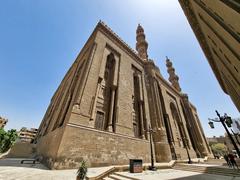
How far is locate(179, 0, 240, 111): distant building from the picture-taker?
416 centimetres

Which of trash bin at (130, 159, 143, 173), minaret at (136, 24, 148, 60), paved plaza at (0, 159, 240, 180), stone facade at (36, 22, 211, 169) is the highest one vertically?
minaret at (136, 24, 148, 60)

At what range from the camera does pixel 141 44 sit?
29.1 m

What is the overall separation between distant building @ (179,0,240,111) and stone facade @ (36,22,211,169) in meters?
8.83

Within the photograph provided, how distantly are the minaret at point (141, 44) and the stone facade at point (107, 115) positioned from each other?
5627mm

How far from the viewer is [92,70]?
12.0 meters

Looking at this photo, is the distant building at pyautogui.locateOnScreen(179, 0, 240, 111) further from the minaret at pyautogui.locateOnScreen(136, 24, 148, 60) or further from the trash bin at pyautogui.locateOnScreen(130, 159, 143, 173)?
the minaret at pyautogui.locateOnScreen(136, 24, 148, 60)

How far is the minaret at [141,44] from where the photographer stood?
2775 centimetres

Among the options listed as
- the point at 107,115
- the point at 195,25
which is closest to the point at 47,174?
the point at 107,115

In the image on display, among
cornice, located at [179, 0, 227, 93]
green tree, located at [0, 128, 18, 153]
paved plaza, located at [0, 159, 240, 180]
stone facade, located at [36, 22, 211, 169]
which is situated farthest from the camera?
green tree, located at [0, 128, 18, 153]

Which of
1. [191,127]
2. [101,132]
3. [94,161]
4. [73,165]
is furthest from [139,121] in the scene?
[191,127]

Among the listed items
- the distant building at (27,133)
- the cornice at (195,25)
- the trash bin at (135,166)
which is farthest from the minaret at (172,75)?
the distant building at (27,133)

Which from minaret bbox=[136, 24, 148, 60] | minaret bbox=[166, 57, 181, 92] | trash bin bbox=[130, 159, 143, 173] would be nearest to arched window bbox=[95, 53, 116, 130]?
trash bin bbox=[130, 159, 143, 173]

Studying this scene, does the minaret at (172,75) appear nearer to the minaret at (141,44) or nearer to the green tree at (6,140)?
the minaret at (141,44)

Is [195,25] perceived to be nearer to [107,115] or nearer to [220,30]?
[220,30]
